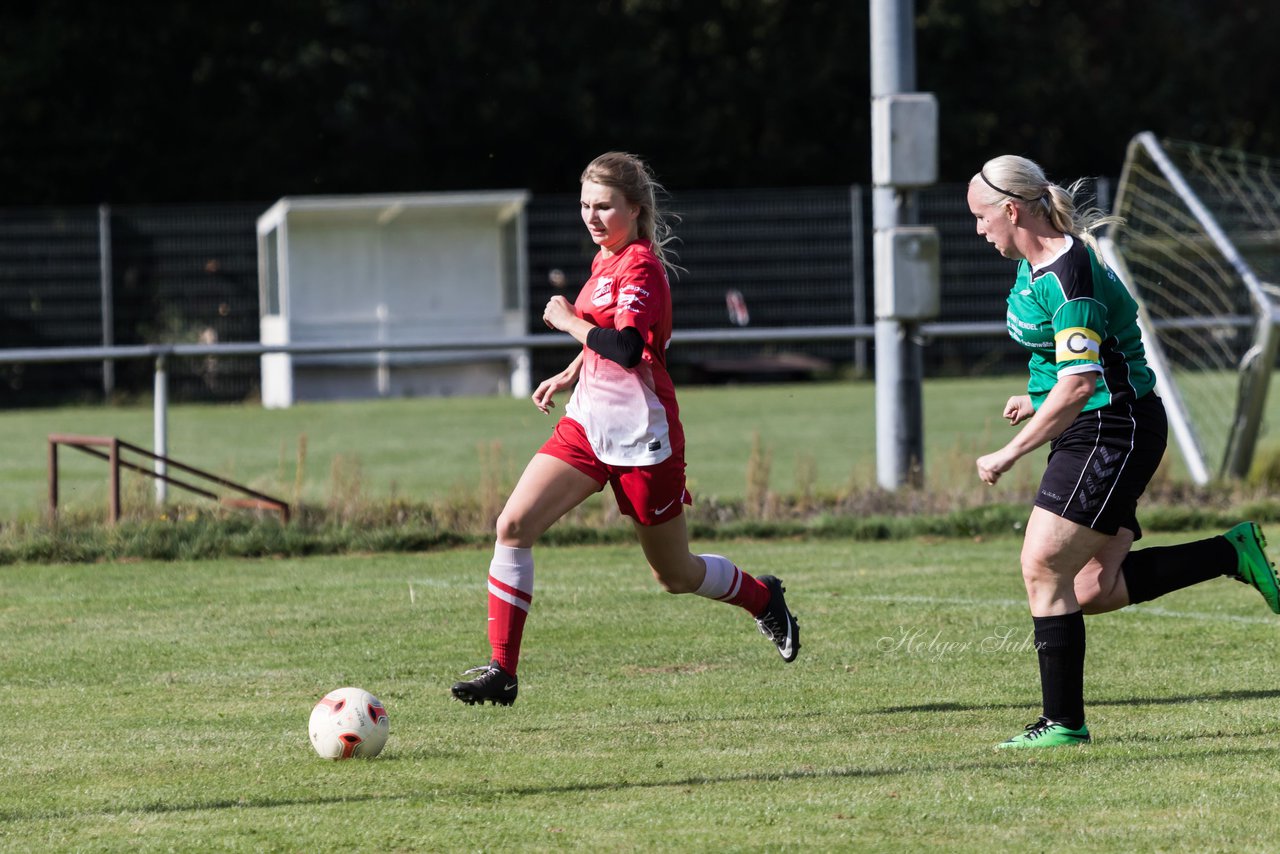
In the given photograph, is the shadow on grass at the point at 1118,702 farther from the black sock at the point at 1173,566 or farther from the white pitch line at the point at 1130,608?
the white pitch line at the point at 1130,608

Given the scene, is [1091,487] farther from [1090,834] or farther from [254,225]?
[254,225]

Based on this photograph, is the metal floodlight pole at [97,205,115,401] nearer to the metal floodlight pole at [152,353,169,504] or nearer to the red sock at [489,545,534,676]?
the metal floodlight pole at [152,353,169,504]

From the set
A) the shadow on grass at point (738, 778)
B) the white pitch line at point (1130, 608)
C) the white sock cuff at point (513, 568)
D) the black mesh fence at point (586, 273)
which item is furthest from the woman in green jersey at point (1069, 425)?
the black mesh fence at point (586, 273)

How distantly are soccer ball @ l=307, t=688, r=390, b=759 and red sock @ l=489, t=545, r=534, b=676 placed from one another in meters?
0.67

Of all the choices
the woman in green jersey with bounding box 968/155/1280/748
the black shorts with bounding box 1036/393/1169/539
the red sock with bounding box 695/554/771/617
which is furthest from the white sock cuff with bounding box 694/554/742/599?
the black shorts with bounding box 1036/393/1169/539

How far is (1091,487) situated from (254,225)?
23994 millimetres

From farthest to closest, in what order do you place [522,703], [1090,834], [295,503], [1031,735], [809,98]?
[809,98] → [295,503] → [522,703] → [1031,735] → [1090,834]

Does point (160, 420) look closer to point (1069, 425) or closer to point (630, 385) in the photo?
point (630, 385)

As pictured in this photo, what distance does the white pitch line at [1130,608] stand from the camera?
816cm

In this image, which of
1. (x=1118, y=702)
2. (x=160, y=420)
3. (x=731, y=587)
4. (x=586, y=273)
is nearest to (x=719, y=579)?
(x=731, y=587)

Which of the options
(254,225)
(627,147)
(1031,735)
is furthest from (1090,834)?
(627,147)

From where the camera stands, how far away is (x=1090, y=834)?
179 inches

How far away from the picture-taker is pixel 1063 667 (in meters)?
5.69

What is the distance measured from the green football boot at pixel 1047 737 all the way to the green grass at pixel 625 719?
3.3 inches
